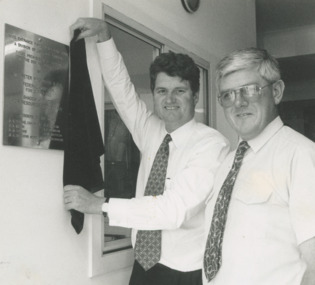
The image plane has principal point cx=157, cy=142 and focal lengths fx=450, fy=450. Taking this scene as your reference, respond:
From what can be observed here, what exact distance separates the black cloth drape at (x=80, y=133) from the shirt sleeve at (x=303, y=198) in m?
0.92

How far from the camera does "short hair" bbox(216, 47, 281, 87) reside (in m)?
1.81

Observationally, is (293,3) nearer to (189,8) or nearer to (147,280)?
(189,8)

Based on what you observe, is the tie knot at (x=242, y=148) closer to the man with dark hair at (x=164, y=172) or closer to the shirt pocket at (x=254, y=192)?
the shirt pocket at (x=254, y=192)

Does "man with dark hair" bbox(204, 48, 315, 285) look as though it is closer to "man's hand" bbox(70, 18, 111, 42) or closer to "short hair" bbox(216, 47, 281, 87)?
"short hair" bbox(216, 47, 281, 87)

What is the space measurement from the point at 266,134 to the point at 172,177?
60cm

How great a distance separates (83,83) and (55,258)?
80cm

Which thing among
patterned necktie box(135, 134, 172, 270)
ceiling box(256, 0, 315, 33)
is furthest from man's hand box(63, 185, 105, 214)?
ceiling box(256, 0, 315, 33)

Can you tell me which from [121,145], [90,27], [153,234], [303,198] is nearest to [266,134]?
A: [303,198]

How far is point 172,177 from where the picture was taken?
2.24 metres

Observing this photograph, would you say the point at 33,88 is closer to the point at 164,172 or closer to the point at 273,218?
the point at 164,172

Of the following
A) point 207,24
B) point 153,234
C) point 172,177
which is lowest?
point 153,234

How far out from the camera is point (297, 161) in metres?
1.59

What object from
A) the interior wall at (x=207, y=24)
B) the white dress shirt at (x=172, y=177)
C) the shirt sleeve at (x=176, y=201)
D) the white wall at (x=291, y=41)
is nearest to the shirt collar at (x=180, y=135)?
the white dress shirt at (x=172, y=177)

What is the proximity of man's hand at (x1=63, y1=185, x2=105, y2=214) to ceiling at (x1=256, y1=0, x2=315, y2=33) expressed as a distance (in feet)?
12.9
